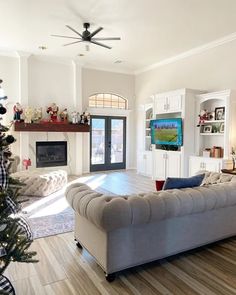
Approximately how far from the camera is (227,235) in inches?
125

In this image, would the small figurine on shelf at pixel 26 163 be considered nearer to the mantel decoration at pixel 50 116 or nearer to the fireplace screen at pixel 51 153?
the fireplace screen at pixel 51 153

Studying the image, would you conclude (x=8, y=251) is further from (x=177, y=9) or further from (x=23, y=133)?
(x=23, y=133)

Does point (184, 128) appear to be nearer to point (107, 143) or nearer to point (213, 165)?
point (213, 165)

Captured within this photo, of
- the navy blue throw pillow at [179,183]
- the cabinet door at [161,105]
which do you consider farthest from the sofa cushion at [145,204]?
the cabinet door at [161,105]

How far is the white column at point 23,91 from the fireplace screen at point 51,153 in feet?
1.31

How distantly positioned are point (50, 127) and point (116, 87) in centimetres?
286

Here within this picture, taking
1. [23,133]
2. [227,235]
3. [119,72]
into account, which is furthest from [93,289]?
[119,72]

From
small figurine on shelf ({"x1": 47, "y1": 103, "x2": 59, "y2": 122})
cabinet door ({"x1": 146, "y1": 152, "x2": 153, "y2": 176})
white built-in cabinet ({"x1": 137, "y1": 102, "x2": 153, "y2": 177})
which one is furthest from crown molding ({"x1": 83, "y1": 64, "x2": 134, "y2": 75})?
cabinet door ({"x1": 146, "y1": 152, "x2": 153, "y2": 176})

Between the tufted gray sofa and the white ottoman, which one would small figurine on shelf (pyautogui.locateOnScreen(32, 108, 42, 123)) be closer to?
the white ottoman

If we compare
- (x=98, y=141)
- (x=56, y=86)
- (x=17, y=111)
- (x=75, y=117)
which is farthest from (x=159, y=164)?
(x=17, y=111)

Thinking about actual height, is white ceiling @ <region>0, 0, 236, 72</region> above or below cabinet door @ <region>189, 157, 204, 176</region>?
above

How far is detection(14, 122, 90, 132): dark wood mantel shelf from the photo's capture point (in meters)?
7.11

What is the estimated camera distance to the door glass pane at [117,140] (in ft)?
29.3

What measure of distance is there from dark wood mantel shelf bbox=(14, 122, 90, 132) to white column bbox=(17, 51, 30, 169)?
0.29 m
